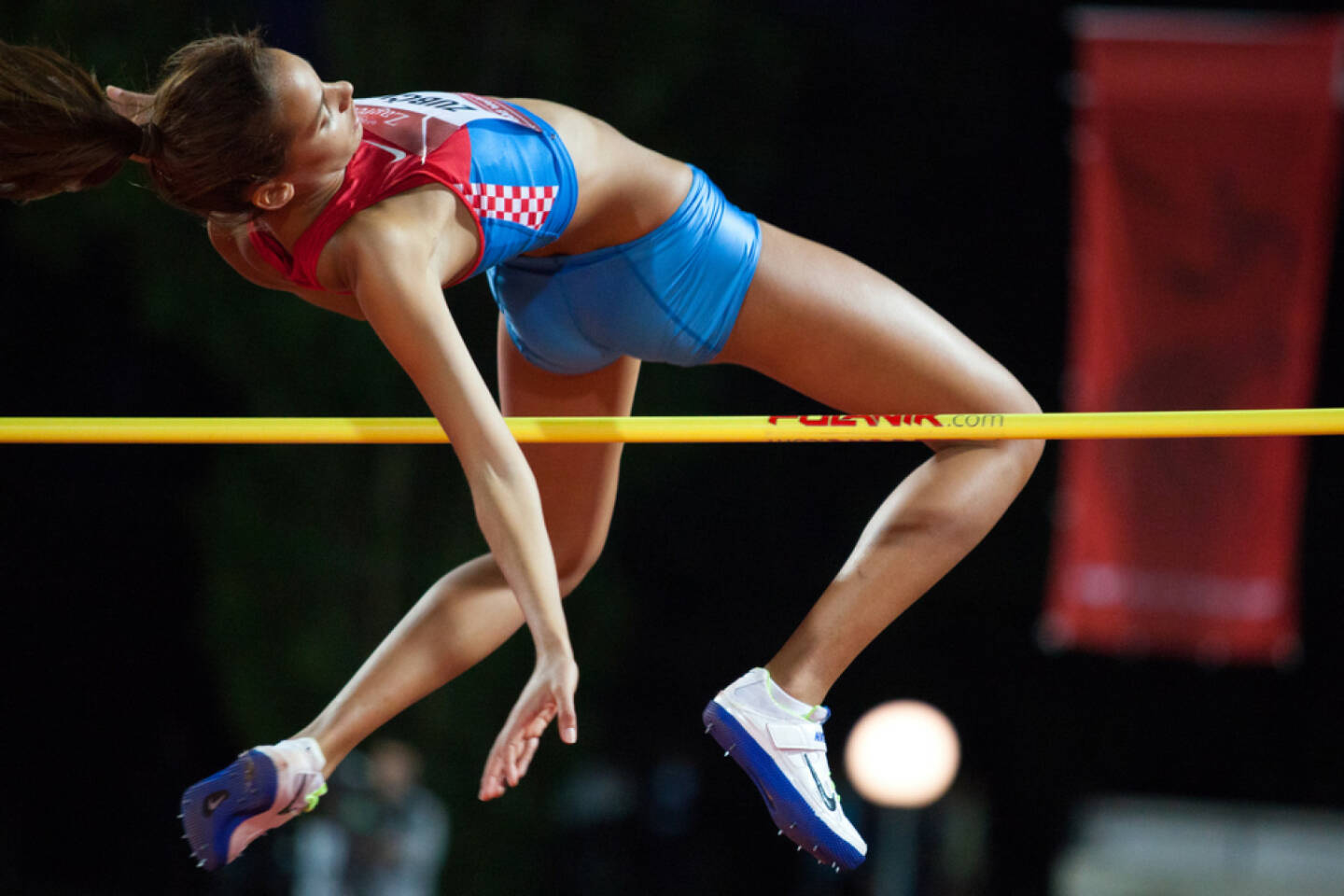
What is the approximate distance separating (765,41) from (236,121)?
406 cm

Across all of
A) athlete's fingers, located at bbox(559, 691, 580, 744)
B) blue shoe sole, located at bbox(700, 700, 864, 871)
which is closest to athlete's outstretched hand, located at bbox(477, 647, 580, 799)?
athlete's fingers, located at bbox(559, 691, 580, 744)

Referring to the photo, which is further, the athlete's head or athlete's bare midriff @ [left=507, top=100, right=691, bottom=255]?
athlete's bare midriff @ [left=507, top=100, right=691, bottom=255]

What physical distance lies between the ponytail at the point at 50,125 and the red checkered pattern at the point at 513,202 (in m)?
0.36

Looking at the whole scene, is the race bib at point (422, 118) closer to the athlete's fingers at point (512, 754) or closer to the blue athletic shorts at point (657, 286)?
the blue athletic shorts at point (657, 286)

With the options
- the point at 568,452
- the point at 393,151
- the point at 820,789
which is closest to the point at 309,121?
the point at 393,151

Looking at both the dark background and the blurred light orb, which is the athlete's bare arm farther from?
the blurred light orb

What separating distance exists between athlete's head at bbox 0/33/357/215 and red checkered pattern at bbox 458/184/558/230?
166 millimetres

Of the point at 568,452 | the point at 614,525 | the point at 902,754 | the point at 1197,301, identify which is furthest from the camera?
the point at 614,525

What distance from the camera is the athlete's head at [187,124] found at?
5.21 feet

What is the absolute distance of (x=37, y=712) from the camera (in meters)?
6.08

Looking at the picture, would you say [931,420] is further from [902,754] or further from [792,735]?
[902,754]

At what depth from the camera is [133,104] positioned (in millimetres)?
1701

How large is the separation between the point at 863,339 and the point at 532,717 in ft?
2.02

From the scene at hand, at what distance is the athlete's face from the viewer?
1.61 metres
